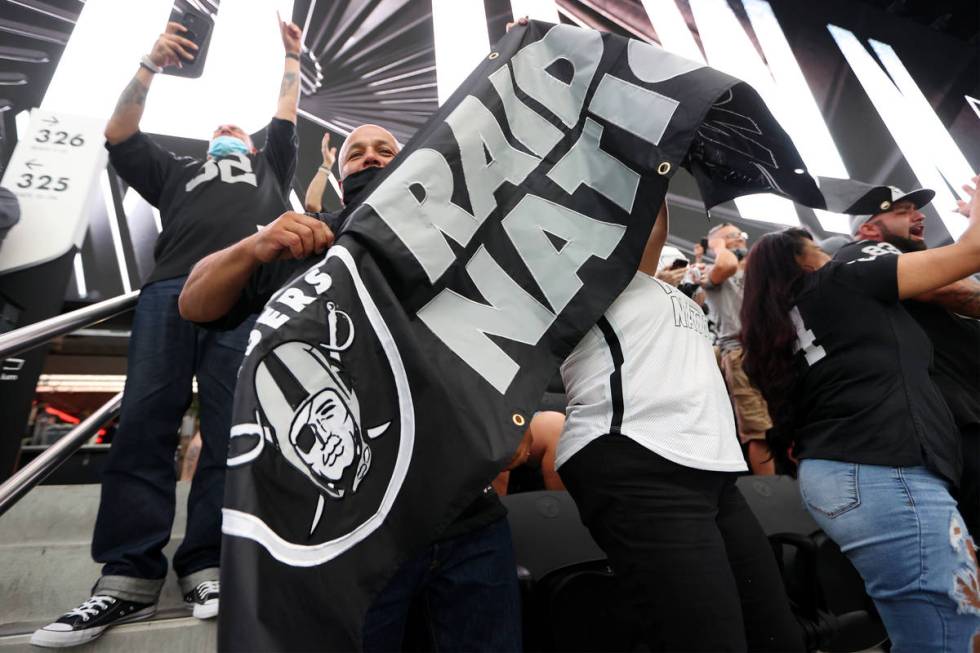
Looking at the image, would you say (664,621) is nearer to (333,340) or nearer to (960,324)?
(333,340)

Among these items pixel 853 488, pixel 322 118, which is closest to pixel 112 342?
pixel 322 118

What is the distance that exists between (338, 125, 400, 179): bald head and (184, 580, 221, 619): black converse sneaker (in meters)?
0.96

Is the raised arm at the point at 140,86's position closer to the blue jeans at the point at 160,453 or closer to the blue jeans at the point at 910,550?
the blue jeans at the point at 160,453

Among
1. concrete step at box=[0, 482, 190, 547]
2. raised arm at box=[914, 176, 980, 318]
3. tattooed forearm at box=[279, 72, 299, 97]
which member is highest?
tattooed forearm at box=[279, 72, 299, 97]

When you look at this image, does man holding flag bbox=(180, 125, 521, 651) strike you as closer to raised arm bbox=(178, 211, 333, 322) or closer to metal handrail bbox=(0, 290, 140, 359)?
raised arm bbox=(178, 211, 333, 322)

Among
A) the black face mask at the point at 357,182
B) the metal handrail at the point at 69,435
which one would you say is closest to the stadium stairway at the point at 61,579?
the metal handrail at the point at 69,435

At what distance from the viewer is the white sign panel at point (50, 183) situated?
2.69m

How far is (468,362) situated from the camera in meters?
0.86

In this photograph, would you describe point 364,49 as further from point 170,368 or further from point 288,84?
point 170,368

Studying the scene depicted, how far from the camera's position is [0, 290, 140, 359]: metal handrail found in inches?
48.1

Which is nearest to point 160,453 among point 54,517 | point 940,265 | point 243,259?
point 243,259

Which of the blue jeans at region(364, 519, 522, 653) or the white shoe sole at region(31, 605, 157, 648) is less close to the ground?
the blue jeans at region(364, 519, 522, 653)

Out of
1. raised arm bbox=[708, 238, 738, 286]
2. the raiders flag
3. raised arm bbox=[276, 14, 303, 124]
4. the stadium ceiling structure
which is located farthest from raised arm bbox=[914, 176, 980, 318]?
the stadium ceiling structure

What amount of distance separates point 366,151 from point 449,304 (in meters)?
0.53
